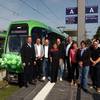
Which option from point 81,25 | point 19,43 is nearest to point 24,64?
point 19,43

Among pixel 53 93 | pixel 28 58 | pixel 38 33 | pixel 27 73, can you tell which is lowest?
pixel 53 93

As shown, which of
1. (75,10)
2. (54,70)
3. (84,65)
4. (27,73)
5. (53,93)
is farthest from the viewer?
(75,10)

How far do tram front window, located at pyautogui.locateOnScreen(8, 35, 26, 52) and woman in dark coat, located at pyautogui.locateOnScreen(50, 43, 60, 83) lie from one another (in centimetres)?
296

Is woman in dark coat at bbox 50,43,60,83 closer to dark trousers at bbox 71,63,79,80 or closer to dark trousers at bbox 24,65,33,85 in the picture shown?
dark trousers at bbox 71,63,79,80

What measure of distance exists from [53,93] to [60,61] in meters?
3.08

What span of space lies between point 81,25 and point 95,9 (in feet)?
3.66

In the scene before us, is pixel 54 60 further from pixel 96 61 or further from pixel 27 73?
pixel 96 61

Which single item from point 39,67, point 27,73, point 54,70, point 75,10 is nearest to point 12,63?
point 39,67

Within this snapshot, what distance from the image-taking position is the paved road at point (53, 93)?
11836mm

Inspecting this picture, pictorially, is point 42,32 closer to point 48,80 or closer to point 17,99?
point 48,80

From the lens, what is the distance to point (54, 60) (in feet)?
51.4

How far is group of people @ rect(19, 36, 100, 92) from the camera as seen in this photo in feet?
45.3

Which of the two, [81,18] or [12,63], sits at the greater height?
[81,18]

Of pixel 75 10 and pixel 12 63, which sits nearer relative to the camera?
pixel 12 63
